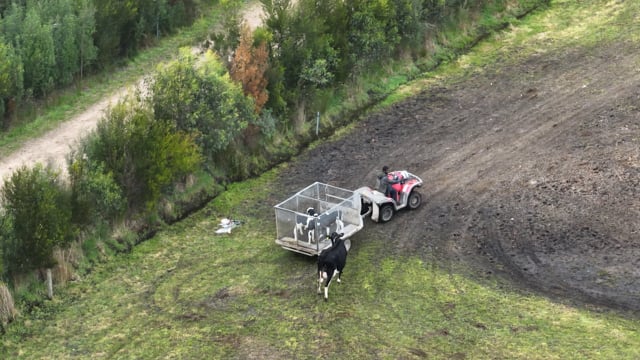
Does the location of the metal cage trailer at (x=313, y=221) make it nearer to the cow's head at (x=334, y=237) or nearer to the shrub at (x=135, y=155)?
the cow's head at (x=334, y=237)

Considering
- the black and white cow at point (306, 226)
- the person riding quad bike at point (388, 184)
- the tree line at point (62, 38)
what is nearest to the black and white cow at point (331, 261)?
the black and white cow at point (306, 226)

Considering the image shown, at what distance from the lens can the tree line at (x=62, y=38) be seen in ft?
113

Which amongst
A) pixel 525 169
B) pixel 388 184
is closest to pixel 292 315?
pixel 388 184

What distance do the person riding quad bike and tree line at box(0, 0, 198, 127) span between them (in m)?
13.6

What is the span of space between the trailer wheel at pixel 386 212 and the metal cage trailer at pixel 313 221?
3.45 ft

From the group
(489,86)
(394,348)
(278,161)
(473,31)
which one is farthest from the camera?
(473,31)

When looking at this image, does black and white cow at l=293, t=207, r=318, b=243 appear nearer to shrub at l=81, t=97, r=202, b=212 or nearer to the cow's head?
the cow's head

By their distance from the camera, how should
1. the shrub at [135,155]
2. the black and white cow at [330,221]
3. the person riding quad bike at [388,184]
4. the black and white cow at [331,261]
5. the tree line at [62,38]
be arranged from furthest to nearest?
the tree line at [62,38]
the person riding quad bike at [388,184]
the shrub at [135,155]
the black and white cow at [330,221]
the black and white cow at [331,261]

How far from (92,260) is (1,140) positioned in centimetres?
802

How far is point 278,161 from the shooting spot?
3512 cm

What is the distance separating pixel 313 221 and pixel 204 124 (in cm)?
636

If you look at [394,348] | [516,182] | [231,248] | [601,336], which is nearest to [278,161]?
[231,248]

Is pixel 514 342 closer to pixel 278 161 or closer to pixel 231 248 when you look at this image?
pixel 231 248

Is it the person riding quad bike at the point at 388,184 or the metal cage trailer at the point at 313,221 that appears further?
the person riding quad bike at the point at 388,184
